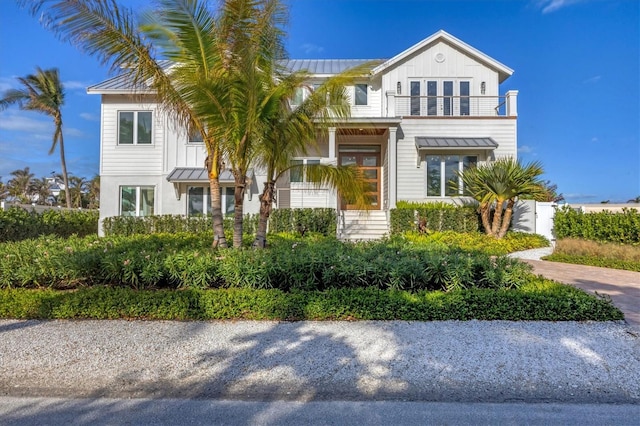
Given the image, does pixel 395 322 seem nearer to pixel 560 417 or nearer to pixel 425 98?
pixel 560 417

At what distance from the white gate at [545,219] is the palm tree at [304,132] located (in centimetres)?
1037

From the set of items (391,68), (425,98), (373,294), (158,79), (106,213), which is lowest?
(373,294)

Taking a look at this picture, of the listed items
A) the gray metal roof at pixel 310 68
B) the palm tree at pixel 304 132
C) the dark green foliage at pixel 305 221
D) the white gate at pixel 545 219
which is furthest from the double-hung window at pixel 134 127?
the white gate at pixel 545 219

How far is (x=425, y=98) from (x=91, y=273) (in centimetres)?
1453

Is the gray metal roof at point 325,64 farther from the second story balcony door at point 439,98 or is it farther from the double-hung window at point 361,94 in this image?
the second story balcony door at point 439,98

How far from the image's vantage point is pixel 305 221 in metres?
13.4

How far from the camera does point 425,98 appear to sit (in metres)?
15.8

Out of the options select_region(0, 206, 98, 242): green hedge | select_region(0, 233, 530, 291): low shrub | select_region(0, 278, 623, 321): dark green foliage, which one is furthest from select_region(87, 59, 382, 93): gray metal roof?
select_region(0, 278, 623, 321): dark green foliage

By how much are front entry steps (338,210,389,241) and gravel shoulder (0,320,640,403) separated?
9.18 metres

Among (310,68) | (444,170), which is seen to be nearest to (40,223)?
(310,68)

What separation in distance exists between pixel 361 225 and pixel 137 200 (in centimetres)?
968

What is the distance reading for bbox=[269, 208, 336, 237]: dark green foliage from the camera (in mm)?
13422

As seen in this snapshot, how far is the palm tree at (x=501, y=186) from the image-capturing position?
12.1 meters

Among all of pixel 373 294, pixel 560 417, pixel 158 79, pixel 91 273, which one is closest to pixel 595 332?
pixel 560 417
